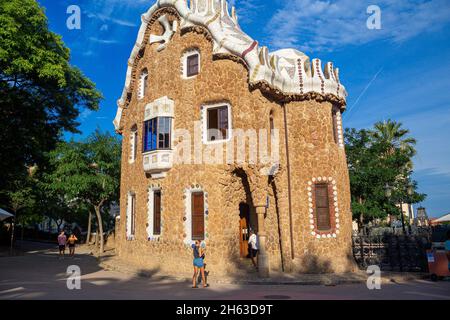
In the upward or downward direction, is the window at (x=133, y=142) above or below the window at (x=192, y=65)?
below

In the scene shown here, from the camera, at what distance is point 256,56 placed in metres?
14.0

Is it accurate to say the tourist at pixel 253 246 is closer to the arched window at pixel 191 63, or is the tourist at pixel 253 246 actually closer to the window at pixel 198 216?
the window at pixel 198 216

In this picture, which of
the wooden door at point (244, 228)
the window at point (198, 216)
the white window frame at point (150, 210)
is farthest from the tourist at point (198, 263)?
the white window frame at point (150, 210)

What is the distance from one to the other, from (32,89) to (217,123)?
474 inches

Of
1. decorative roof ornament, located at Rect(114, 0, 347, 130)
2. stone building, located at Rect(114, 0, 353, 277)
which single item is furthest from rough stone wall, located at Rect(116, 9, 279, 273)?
decorative roof ornament, located at Rect(114, 0, 347, 130)

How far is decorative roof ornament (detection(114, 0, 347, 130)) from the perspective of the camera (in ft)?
46.3

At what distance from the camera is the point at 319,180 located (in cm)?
1517

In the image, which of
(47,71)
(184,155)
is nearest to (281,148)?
(184,155)

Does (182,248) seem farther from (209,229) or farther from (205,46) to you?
(205,46)

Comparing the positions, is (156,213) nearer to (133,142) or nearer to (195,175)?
(195,175)

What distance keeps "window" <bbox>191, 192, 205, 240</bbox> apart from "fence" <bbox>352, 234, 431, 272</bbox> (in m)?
6.73

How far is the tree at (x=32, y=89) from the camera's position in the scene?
16.7 meters

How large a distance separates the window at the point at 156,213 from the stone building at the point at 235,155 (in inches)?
2.8
